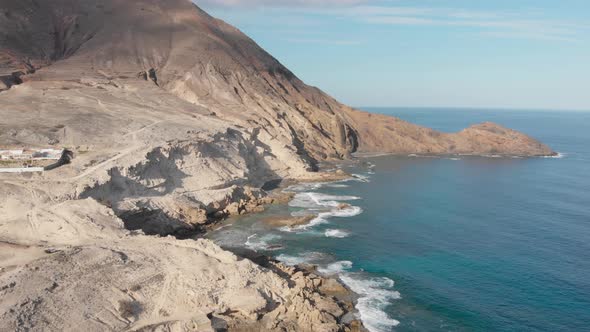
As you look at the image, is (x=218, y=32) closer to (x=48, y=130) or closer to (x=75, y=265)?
(x=48, y=130)

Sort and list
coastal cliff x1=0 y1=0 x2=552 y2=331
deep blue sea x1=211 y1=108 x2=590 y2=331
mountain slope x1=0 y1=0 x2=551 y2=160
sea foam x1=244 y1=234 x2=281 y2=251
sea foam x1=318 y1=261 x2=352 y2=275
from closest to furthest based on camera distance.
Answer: coastal cliff x1=0 y1=0 x2=552 y2=331 → deep blue sea x1=211 y1=108 x2=590 y2=331 → sea foam x1=318 y1=261 x2=352 y2=275 → sea foam x1=244 y1=234 x2=281 y2=251 → mountain slope x1=0 y1=0 x2=551 y2=160

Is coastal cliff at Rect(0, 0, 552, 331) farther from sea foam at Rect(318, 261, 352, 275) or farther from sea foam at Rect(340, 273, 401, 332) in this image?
sea foam at Rect(318, 261, 352, 275)

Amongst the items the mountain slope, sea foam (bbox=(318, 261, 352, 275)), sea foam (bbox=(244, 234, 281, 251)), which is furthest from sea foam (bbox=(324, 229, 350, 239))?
the mountain slope

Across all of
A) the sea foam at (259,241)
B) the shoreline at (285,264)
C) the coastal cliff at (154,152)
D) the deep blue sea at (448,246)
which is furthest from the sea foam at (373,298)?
the sea foam at (259,241)

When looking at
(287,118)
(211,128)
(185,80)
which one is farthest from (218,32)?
(211,128)

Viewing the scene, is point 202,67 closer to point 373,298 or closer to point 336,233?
point 336,233
